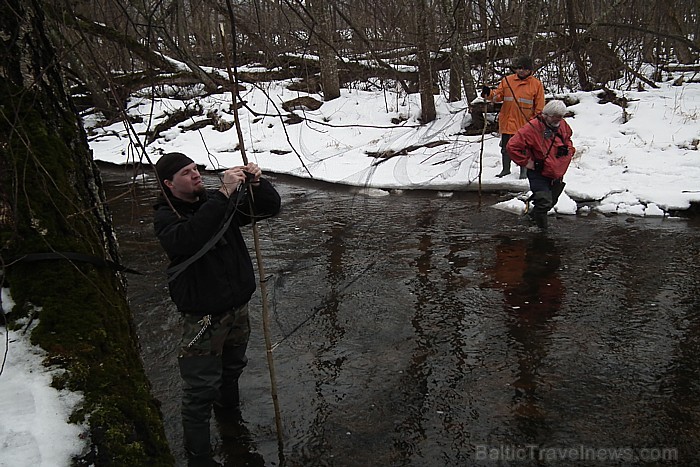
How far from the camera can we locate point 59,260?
7.30 ft

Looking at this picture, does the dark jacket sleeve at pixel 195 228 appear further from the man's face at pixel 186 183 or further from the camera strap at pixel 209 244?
the man's face at pixel 186 183

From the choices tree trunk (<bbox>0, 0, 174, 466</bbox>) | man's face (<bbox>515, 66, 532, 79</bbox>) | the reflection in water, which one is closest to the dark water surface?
the reflection in water

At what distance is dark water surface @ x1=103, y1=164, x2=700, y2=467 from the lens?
340 cm

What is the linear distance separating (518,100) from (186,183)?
6995 mm

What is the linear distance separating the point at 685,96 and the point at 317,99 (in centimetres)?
995

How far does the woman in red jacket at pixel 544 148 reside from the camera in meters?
6.89

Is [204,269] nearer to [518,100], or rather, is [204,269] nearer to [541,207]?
[541,207]

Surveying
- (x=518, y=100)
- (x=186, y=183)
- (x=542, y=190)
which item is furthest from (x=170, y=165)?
(x=518, y=100)

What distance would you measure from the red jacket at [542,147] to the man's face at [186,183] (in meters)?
4.90

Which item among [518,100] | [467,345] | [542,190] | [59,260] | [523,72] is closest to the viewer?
[59,260]

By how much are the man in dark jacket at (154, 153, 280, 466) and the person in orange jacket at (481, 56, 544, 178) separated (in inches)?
254

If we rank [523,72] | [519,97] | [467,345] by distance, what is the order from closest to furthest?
1. [467,345]
2. [523,72]
3. [519,97]

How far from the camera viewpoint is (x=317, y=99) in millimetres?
17719

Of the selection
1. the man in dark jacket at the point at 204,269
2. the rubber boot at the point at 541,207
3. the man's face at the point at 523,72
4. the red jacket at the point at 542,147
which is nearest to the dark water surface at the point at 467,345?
the rubber boot at the point at 541,207
